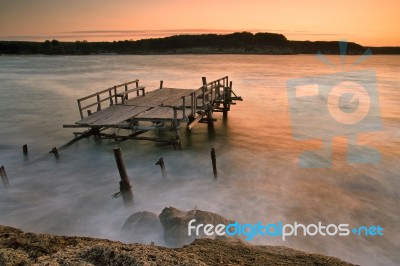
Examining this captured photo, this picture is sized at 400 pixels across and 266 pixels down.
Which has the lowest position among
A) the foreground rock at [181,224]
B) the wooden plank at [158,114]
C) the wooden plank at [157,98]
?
the foreground rock at [181,224]

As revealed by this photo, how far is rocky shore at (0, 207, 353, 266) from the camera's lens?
151 inches

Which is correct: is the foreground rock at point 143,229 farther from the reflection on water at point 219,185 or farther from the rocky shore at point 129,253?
the rocky shore at point 129,253

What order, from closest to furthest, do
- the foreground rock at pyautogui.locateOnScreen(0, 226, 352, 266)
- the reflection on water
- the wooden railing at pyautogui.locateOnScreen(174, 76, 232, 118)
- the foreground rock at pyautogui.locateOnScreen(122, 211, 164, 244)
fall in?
the foreground rock at pyautogui.locateOnScreen(0, 226, 352, 266) < the foreground rock at pyautogui.locateOnScreen(122, 211, 164, 244) < the reflection on water < the wooden railing at pyautogui.locateOnScreen(174, 76, 232, 118)

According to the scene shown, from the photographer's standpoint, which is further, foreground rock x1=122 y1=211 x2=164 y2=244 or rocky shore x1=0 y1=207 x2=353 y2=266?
foreground rock x1=122 y1=211 x2=164 y2=244

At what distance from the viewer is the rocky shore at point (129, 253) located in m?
3.83

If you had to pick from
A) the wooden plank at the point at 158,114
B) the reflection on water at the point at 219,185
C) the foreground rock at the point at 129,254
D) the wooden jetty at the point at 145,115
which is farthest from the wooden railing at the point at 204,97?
the foreground rock at the point at 129,254

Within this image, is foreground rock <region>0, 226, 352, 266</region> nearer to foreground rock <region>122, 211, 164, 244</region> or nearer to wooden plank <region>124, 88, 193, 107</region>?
foreground rock <region>122, 211, 164, 244</region>

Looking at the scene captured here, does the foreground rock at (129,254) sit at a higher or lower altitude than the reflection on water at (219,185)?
higher

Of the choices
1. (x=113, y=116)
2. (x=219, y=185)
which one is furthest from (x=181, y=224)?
(x=113, y=116)

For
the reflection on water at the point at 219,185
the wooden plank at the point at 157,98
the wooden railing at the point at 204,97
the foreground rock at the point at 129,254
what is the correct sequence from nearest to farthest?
the foreground rock at the point at 129,254
the reflection on water at the point at 219,185
the wooden railing at the point at 204,97
the wooden plank at the point at 157,98

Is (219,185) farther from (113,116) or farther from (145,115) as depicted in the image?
(113,116)

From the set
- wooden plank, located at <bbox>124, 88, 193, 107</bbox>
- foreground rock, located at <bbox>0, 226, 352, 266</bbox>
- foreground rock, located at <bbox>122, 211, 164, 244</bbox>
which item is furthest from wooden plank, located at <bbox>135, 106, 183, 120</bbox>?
foreground rock, located at <bbox>0, 226, 352, 266</bbox>

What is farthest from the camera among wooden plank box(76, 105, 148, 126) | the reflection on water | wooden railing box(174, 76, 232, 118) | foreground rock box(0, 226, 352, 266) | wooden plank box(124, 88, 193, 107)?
wooden plank box(124, 88, 193, 107)

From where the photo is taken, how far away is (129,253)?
3.89m
